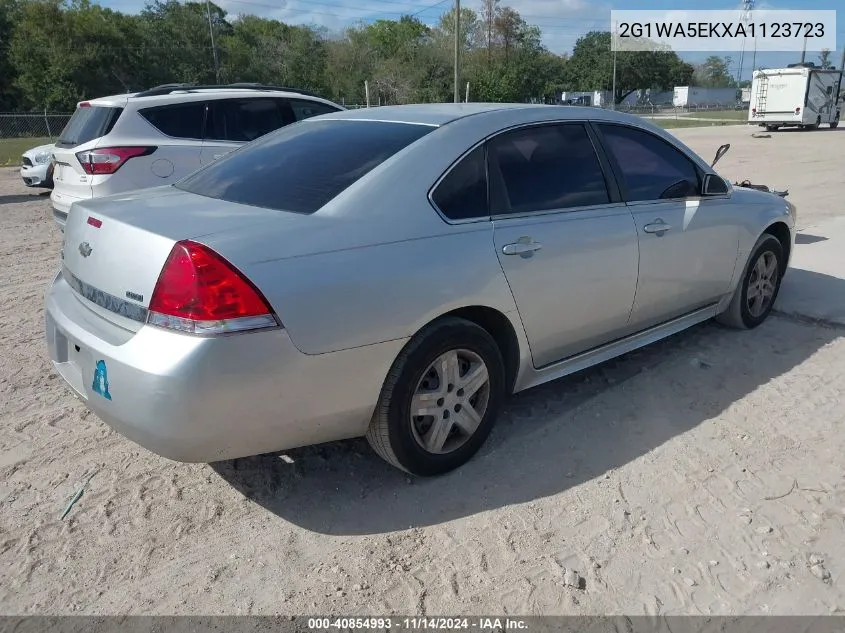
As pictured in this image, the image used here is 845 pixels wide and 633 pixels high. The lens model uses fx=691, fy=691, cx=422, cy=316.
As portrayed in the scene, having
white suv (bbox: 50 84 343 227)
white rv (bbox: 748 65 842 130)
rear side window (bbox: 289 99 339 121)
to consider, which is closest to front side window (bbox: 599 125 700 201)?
white suv (bbox: 50 84 343 227)

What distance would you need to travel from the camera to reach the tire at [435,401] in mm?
2900

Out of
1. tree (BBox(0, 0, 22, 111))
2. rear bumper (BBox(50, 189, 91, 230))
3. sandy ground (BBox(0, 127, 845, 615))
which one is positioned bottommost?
sandy ground (BBox(0, 127, 845, 615))

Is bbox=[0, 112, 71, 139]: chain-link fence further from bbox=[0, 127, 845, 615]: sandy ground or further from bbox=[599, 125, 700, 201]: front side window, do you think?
bbox=[599, 125, 700, 201]: front side window

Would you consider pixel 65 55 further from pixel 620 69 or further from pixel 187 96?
pixel 620 69

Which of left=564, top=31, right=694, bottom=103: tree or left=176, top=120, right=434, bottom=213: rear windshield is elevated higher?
left=564, top=31, right=694, bottom=103: tree

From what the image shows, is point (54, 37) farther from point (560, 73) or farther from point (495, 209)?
point (560, 73)

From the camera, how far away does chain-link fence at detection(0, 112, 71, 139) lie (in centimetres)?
2703

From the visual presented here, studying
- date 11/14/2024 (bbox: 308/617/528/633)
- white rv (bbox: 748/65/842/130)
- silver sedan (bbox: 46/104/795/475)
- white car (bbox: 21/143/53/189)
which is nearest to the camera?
date 11/14/2024 (bbox: 308/617/528/633)

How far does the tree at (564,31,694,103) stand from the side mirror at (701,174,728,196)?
8151cm

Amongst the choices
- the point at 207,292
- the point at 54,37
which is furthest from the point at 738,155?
the point at 54,37

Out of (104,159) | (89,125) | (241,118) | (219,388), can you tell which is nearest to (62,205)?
(104,159)

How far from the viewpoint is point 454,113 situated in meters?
3.52

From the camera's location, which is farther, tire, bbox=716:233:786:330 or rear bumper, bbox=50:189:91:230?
rear bumper, bbox=50:189:91:230

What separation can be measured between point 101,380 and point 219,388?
1.84ft
